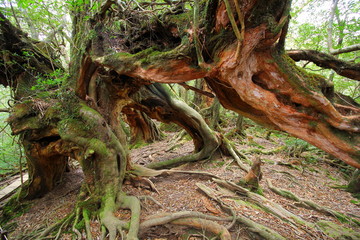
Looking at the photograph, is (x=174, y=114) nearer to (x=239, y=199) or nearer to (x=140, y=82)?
(x=140, y=82)

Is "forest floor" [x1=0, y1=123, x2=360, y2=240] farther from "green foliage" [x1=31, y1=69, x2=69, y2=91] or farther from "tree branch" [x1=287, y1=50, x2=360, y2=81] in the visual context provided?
"green foliage" [x1=31, y1=69, x2=69, y2=91]

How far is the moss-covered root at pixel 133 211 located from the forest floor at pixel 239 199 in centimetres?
17

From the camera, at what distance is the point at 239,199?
3.59 meters

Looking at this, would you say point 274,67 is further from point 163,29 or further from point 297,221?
point 297,221

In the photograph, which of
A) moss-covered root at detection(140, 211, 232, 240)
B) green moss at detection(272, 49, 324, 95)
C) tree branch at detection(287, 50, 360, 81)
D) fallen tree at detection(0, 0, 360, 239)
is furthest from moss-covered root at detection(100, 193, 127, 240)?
tree branch at detection(287, 50, 360, 81)

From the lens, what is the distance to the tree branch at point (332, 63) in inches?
89.1

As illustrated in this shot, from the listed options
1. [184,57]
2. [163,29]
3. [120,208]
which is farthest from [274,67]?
[120,208]

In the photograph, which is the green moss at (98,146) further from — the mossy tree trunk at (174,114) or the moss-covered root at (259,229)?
the moss-covered root at (259,229)

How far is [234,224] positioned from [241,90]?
227 cm

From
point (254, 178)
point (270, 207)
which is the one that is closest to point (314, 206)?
point (270, 207)

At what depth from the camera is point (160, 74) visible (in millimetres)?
2752

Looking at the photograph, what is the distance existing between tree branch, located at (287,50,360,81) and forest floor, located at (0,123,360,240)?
253 cm

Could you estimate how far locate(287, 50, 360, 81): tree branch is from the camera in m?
2.26

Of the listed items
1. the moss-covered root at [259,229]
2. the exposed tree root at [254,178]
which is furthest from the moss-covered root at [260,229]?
the exposed tree root at [254,178]
